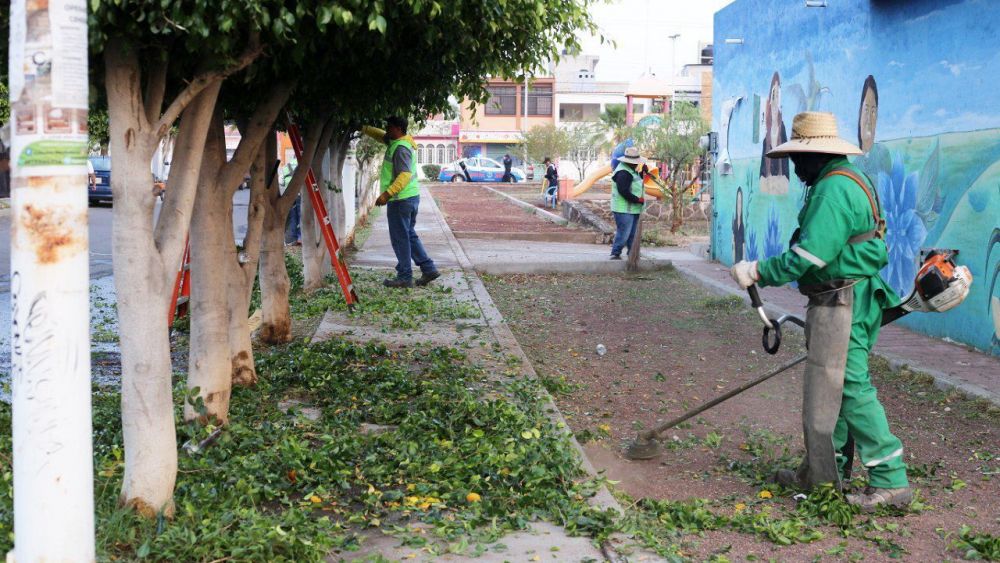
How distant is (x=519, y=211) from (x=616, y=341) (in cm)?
2226

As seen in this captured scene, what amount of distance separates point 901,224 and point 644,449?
16.9 feet

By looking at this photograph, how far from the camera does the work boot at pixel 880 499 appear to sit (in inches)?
193

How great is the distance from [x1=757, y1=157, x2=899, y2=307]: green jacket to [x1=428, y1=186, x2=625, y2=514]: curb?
123cm

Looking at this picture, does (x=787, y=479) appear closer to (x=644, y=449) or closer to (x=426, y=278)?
(x=644, y=449)

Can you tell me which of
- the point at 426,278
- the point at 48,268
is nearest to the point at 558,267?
the point at 426,278

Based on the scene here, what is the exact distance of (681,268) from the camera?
1538 centimetres

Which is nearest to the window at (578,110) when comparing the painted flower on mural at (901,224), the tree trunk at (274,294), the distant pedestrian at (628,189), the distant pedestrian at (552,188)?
the distant pedestrian at (552,188)

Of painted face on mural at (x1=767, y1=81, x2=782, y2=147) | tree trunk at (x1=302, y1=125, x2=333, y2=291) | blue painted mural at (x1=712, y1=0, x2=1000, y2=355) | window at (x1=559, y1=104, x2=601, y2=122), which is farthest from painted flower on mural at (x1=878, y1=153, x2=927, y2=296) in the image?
window at (x1=559, y1=104, x2=601, y2=122)

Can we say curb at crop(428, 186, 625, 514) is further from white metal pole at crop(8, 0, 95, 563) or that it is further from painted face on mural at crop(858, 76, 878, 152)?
painted face on mural at crop(858, 76, 878, 152)

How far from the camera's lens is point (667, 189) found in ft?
75.2

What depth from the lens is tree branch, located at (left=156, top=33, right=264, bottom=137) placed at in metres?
4.26

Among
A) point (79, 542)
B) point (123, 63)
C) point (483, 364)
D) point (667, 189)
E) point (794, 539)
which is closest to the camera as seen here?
point (79, 542)

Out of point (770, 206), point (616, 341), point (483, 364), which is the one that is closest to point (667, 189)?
point (770, 206)

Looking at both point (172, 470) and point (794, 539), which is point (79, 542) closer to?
point (172, 470)
